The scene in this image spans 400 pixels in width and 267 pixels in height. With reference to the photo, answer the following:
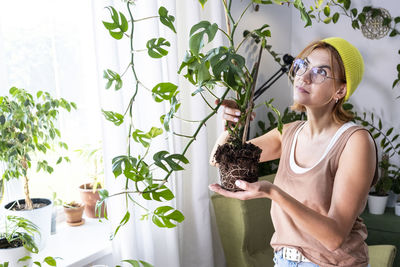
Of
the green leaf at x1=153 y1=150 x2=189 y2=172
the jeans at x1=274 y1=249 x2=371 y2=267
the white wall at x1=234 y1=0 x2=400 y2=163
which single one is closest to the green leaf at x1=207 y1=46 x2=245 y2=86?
the green leaf at x1=153 y1=150 x2=189 y2=172

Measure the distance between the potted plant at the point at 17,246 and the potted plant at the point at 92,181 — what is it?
541 mm

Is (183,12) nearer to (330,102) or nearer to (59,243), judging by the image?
(330,102)

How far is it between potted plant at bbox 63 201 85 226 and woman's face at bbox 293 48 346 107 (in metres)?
1.30

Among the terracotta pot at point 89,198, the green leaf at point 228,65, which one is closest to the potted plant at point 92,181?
the terracotta pot at point 89,198

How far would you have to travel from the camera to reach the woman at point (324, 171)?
1.07 m

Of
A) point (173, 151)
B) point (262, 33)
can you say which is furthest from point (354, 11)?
point (262, 33)

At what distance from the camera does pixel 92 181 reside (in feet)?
6.83

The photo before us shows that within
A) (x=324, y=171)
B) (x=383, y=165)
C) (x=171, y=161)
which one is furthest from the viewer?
(x=383, y=165)

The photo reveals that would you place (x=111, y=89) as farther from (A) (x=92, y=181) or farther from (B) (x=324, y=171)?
(B) (x=324, y=171)

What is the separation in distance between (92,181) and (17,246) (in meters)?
0.70

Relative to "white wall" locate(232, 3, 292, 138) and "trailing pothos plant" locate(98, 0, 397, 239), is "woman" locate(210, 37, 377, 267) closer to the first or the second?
"trailing pothos plant" locate(98, 0, 397, 239)

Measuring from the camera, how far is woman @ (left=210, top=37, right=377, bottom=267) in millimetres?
1074

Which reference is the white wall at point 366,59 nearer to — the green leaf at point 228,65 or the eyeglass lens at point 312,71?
the eyeglass lens at point 312,71

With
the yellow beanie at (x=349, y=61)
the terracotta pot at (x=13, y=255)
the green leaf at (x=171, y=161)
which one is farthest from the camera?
the terracotta pot at (x=13, y=255)
